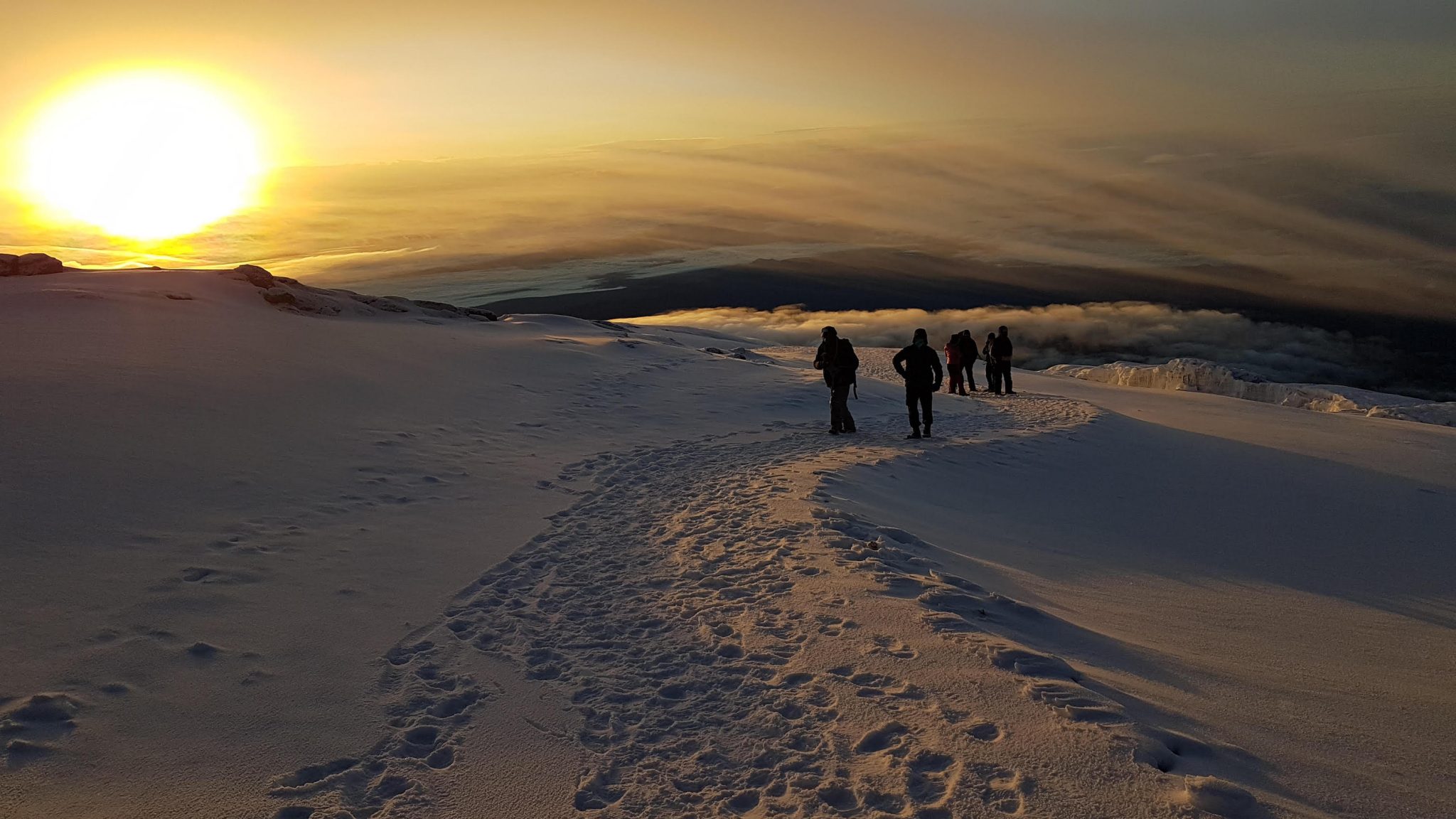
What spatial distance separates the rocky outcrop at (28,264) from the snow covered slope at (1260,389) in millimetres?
Result: 37839

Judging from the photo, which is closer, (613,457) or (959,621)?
(959,621)

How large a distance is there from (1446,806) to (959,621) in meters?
2.82

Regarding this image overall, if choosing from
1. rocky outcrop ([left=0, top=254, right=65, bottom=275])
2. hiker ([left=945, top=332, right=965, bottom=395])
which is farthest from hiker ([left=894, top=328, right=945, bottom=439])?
rocky outcrop ([left=0, top=254, right=65, bottom=275])

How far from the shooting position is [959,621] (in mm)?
6473

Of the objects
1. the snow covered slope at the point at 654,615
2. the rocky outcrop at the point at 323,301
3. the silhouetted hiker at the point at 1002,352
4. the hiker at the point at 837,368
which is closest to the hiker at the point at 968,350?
the silhouetted hiker at the point at 1002,352

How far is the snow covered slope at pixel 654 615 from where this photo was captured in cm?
459

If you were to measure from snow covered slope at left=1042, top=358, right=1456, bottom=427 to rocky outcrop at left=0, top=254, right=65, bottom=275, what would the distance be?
124ft

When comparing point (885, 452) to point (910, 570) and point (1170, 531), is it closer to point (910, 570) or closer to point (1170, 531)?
point (1170, 531)

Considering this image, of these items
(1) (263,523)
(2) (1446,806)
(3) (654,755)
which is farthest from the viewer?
(1) (263,523)

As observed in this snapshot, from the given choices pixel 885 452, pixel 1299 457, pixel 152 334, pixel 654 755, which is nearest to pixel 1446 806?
pixel 654 755

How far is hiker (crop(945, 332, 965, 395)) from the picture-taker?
25344mm

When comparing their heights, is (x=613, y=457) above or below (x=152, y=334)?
below

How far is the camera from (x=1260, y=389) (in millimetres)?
56562

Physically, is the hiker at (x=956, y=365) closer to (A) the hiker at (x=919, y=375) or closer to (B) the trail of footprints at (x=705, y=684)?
(A) the hiker at (x=919, y=375)
